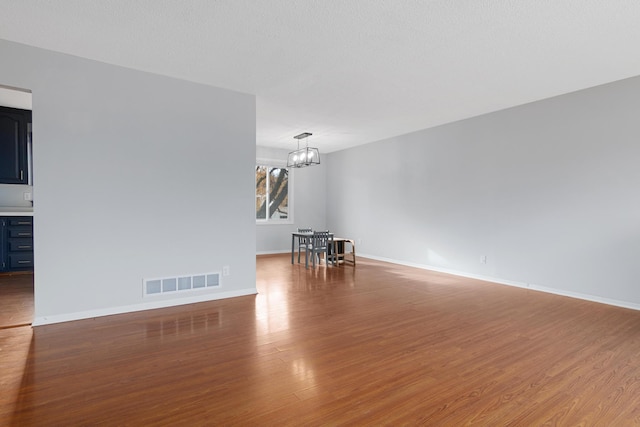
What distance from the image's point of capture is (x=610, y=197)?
375 cm

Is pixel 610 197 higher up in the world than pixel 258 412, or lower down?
higher up

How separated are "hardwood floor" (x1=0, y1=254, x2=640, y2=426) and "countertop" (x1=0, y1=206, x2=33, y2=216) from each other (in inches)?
120

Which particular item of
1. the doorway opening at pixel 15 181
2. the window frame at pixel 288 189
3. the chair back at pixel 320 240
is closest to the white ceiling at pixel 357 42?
the chair back at pixel 320 240

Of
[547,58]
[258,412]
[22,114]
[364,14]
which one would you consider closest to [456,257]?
[547,58]

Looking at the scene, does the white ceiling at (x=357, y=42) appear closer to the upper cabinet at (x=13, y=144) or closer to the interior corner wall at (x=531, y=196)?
the interior corner wall at (x=531, y=196)

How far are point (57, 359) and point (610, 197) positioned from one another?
554cm

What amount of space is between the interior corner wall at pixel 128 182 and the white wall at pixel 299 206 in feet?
11.5

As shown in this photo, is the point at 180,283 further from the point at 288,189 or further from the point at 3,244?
the point at 288,189

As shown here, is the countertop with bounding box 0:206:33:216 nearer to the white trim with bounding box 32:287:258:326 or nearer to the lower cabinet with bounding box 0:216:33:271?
the lower cabinet with bounding box 0:216:33:271

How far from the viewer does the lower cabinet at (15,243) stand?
16.4ft

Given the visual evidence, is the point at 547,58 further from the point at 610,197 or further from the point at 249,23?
the point at 249,23

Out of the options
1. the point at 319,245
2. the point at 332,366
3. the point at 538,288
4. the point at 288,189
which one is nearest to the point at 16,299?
the point at 332,366

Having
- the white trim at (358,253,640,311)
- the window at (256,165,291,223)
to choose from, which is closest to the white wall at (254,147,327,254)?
the window at (256,165,291,223)

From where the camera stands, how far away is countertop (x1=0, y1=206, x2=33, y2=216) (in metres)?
4.95
